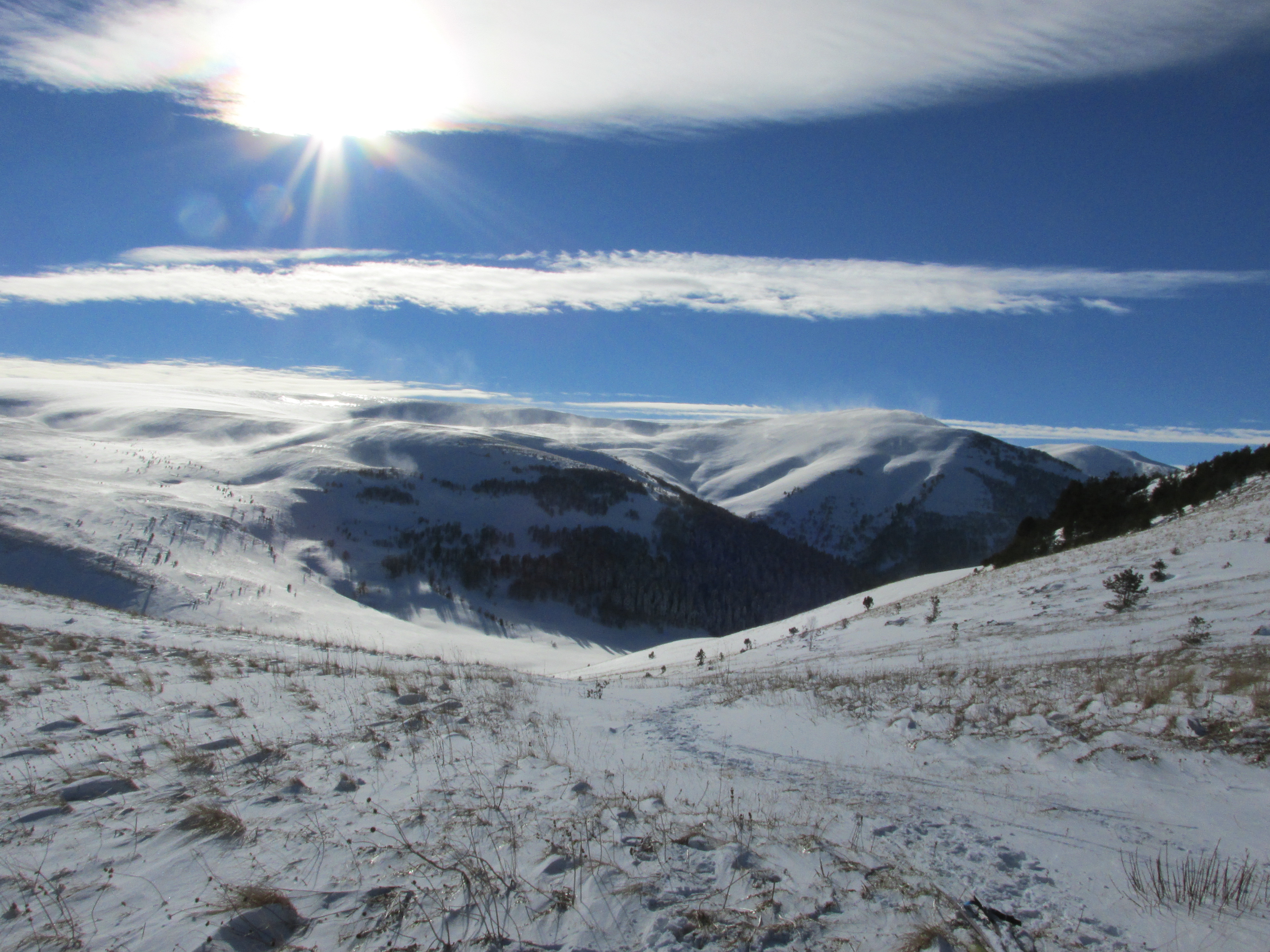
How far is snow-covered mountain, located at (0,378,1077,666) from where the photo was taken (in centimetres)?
4569

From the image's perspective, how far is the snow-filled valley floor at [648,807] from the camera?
373 cm

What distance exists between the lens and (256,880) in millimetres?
4016

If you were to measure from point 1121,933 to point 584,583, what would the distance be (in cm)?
9393

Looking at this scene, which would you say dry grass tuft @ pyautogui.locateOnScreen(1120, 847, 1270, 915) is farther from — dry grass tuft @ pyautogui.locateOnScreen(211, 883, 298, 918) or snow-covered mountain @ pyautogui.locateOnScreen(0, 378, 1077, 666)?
snow-covered mountain @ pyautogui.locateOnScreen(0, 378, 1077, 666)

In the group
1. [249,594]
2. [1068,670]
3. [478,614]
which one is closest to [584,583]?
[478,614]

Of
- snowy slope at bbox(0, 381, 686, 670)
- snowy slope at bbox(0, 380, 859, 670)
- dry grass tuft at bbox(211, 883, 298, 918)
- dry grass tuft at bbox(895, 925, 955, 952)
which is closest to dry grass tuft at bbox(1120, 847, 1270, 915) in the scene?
dry grass tuft at bbox(895, 925, 955, 952)

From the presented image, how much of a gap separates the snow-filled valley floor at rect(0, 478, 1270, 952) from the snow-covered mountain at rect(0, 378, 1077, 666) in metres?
35.2

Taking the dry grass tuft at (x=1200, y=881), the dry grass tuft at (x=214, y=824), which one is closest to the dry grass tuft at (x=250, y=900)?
the dry grass tuft at (x=214, y=824)

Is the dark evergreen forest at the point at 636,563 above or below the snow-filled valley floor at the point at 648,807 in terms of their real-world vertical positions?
below

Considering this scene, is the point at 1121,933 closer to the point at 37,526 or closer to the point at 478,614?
the point at 37,526

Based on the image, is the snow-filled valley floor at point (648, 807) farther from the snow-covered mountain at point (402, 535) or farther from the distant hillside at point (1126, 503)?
the snow-covered mountain at point (402, 535)

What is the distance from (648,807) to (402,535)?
98.8m

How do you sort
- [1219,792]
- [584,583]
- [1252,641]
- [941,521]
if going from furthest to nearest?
[941,521] → [584,583] → [1252,641] → [1219,792]

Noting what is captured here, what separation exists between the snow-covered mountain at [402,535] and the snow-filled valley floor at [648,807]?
→ 115ft
